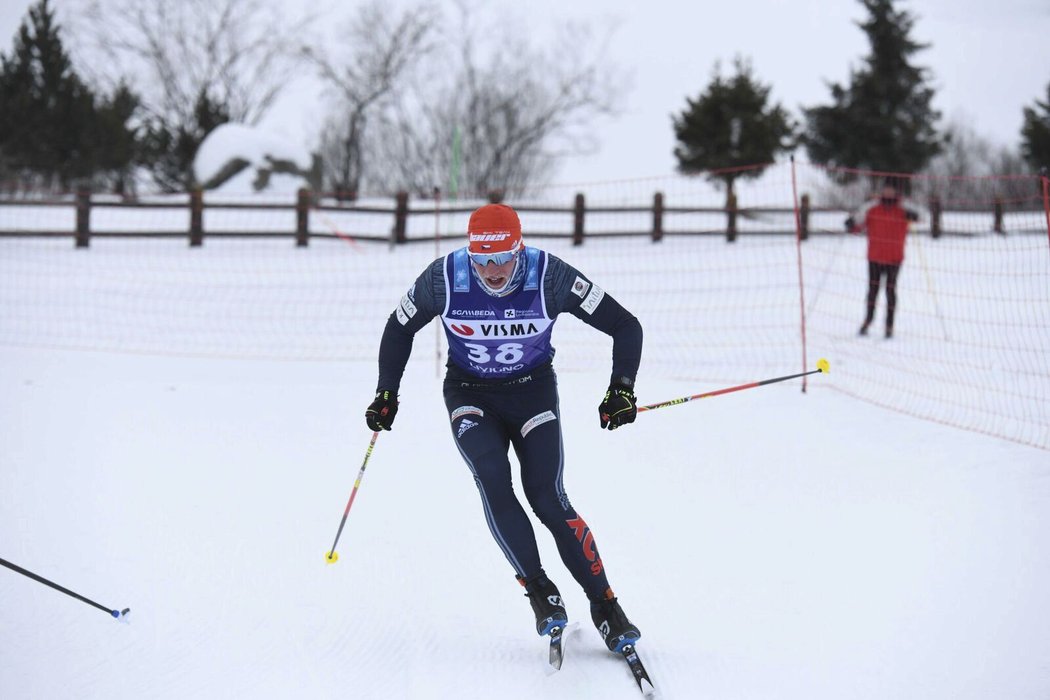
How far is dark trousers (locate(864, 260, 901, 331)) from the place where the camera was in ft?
31.7

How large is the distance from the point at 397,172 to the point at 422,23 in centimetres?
657

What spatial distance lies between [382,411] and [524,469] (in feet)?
2.14

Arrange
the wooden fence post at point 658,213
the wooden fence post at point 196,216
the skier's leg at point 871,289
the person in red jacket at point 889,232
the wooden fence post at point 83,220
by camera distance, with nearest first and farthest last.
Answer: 1. the person in red jacket at point 889,232
2. the skier's leg at point 871,289
3. the wooden fence post at point 83,220
4. the wooden fence post at point 196,216
5. the wooden fence post at point 658,213

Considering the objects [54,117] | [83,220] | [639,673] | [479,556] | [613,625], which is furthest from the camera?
[54,117]

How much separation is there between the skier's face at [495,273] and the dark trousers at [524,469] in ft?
1.46

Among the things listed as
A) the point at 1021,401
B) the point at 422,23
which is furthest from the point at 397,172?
the point at 1021,401

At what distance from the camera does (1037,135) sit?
3319cm

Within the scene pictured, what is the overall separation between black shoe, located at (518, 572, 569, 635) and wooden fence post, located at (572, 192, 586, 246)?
42.7ft

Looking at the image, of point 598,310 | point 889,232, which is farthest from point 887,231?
point 598,310

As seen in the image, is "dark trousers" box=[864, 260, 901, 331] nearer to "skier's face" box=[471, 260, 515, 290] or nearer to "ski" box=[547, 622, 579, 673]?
"skier's face" box=[471, 260, 515, 290]

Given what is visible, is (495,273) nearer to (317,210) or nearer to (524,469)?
(524,469)

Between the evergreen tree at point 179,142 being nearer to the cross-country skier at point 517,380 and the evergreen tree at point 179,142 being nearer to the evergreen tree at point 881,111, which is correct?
the evergreen tree at point 881,111

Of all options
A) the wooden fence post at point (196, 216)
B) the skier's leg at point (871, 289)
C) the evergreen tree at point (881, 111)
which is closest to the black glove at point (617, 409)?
the skier's leg at point (871, 289)

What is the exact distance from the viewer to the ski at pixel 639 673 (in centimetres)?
341
